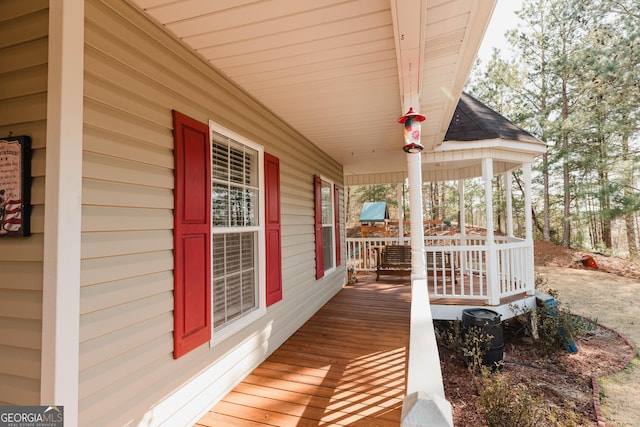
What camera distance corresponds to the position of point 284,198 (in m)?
3.94

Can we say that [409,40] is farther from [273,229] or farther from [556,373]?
[556,373]

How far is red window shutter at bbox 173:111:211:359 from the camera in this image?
202 cm

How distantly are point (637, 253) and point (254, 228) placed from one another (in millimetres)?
14864

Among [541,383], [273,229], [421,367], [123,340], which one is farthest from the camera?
[541,383]

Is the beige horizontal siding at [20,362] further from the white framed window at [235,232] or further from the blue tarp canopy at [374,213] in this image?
the blue tarp canopy at [374,213]

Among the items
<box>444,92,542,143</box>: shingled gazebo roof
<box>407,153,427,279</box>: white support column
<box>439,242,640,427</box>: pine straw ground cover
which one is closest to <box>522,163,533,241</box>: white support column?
<box>444,92,542,143</box>: shingled gazebo roof

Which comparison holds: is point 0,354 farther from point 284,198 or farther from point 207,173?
point 284,198

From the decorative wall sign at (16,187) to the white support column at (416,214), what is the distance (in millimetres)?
2835

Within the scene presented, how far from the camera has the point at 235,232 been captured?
2.85m

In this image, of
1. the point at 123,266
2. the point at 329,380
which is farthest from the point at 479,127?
the point at 123,266

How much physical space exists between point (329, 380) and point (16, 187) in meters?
2.59

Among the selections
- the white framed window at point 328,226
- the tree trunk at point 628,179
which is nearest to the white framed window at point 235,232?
the white framed window at point 328,226

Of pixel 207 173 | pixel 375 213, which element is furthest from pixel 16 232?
→ pixel 375 213

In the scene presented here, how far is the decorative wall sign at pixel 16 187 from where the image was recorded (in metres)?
1.40
